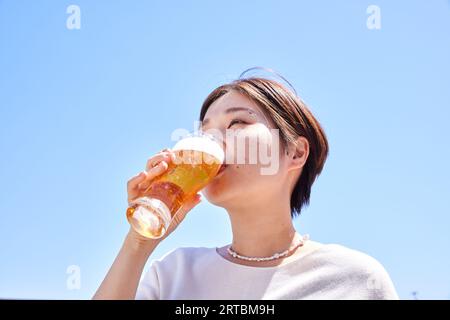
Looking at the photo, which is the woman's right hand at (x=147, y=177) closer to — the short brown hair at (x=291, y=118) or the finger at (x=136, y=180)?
the finger at (x=136, y=180)

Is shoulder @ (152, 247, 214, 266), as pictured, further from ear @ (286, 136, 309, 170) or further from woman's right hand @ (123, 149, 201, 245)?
ear @ (286, 136, 309, 170)

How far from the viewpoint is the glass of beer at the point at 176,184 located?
63.2 inches

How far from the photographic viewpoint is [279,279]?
162 centimetres

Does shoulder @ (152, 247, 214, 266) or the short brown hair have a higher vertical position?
the short brown hair

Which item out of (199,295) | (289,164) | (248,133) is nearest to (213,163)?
(248,133)

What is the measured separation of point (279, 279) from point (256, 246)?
0.17 metres

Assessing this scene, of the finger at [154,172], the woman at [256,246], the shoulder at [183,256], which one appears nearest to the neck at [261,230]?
the woman at [256,246]

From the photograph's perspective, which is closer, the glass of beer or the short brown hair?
the glass of beer

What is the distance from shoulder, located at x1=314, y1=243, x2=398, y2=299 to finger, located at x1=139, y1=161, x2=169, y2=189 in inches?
22.4

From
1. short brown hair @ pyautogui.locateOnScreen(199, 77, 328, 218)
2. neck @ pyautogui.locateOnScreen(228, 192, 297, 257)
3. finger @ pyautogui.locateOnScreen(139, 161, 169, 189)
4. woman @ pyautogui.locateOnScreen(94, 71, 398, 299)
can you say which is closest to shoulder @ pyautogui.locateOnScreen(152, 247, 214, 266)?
woman @ pyautogui.locateOnScreen(94, 71, 398, 299)

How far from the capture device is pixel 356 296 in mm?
1521

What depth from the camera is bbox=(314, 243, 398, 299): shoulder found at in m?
1.53
